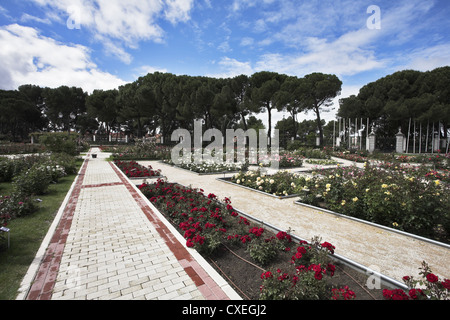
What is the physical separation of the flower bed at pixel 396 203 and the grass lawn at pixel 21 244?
5778 millimetres

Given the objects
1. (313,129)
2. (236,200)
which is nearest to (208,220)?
(236,200)

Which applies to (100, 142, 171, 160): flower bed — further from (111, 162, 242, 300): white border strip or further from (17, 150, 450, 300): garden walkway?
(111, 162, 242, 300): white border strip

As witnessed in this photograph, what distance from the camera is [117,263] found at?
3.21m

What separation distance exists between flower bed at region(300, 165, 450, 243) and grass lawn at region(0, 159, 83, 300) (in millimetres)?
5778

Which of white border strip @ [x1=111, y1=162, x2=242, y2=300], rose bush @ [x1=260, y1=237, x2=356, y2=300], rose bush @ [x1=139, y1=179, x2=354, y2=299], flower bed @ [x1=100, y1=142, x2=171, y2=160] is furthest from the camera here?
flower bed @ [x1=100, y1=142, x2=171, y2=160]

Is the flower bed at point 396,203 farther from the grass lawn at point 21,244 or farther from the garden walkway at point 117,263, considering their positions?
the grass lawn at point 21,244

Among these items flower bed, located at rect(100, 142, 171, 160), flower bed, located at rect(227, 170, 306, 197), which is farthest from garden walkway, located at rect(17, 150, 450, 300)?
flower bed, located at rect(100, 142, 171, 160)

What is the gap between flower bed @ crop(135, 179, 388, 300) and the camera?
235 centimetres

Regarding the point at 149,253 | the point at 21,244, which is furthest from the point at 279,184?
the point at 21,244

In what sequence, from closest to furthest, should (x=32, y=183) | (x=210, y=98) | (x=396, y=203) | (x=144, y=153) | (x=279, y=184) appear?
(x=396, y=203)
(x=32, y=183)
(x=279, y=184)
(x=144, y=153)
(x=210, y=98)

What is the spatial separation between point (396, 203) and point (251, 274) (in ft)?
10.9

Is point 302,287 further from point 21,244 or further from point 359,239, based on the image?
point 21,244

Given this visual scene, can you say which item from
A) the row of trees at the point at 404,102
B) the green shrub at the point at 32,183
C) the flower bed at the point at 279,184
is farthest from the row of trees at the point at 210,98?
the green shrub at the point at 32,183

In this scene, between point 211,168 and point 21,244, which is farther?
point 211,168
